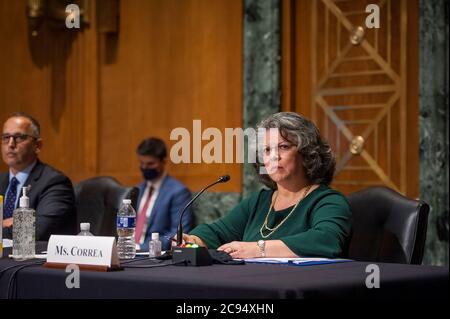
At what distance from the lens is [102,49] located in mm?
6676

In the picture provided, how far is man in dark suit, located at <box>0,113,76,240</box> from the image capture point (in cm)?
389

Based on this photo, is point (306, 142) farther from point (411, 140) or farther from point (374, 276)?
point (411, 140)

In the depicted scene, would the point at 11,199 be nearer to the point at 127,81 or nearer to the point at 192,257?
the point at 192,257

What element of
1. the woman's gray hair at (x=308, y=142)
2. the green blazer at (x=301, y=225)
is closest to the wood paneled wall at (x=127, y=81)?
the green blazer at (x=301, y=225)

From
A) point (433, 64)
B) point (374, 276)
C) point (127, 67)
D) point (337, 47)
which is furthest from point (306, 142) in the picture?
point (127, 67)

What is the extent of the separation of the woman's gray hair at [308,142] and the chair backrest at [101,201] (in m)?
1.26

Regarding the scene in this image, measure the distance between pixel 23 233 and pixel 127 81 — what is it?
3.75 m

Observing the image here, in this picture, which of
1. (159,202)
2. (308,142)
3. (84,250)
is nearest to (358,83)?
(159,202)

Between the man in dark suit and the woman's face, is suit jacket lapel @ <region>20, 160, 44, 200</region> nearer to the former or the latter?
the man in dark suit

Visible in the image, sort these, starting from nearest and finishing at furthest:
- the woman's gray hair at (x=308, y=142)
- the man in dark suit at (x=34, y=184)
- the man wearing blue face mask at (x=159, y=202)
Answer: the woman's gray hair at (x=308, y=142) → the man in dark suit at (x=34, y=184) → the man wearing blue face mask at (x=159, y=202)

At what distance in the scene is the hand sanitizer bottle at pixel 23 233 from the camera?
113 inches

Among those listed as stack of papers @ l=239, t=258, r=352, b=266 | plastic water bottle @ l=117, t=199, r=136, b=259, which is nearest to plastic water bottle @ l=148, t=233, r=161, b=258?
plastic water bottle @ l=117, t=199, r=136, b=259

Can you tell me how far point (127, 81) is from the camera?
21.5 feet

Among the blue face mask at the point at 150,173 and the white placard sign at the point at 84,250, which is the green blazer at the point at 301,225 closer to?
the white placard sign at the point at 84,250
